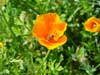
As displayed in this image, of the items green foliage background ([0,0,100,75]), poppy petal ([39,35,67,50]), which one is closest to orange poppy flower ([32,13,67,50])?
poppy petal ([39,35,67,50])

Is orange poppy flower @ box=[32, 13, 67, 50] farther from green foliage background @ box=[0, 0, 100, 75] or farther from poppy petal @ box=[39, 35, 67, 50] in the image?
green foliage background @ box=[0, 0, 100, 75]

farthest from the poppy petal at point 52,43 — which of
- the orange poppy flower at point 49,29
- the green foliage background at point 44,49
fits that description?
the green foliage background at point 44,49

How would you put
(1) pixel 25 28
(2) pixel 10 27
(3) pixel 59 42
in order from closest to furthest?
(3) pixel 59 42
(2) pixel 10 27
(1) pixel 25 28

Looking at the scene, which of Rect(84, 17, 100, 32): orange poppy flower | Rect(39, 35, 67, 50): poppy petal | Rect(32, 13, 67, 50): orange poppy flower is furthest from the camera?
Rect(84, 17, 100, 32): orange poppy flower

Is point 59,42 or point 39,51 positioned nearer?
point 59,42

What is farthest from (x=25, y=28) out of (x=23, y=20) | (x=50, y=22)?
(x=50, y=22)

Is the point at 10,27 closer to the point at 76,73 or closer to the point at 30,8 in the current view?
the point at 30,8

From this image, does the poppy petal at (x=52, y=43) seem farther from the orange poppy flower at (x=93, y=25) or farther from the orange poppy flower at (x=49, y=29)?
the orange poppy flower at (x=93, y=25)
